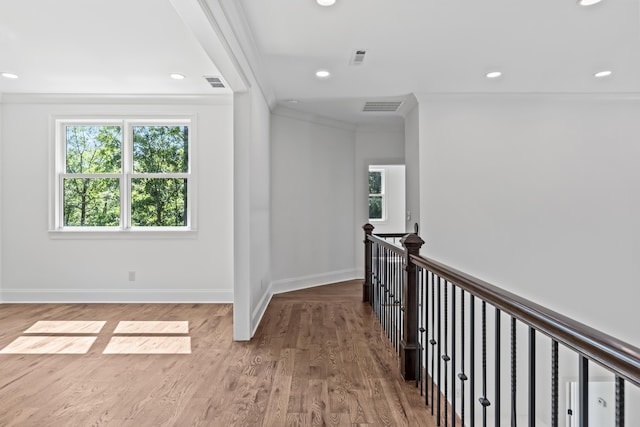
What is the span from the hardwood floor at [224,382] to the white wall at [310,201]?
6.06 feet

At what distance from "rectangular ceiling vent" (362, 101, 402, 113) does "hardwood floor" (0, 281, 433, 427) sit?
2908 millimetres

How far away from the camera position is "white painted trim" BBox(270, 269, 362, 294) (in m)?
5.36

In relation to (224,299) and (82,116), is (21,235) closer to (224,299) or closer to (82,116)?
(82,116)

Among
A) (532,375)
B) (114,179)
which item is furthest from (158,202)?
(532,375)

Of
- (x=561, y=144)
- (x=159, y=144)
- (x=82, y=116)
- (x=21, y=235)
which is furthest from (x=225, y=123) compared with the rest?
(x=561, y=144)

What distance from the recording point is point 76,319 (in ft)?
13.1

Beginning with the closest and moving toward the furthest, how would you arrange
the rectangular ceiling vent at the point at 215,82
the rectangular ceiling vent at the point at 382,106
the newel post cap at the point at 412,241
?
the newel post cap at the point at 412,241 < the rectangular ceiling vent at the point at 215,82 < the rectangular ceiling vent at the point at 382,106

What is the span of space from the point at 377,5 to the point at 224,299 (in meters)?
3.75

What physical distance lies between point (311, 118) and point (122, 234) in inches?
125

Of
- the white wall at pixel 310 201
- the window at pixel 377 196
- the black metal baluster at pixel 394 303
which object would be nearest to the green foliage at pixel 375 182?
the window at pixel 377 196

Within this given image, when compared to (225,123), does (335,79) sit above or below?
above

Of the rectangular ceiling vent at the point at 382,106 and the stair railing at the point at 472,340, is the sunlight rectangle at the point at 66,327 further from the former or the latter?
the rectangular ceiling vent at the point at 382,106

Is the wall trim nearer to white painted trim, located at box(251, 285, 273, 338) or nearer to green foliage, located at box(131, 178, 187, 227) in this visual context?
green foliage, located at box(131, 178, 187, 227)

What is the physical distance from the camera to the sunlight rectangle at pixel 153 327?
3602 millimetres
